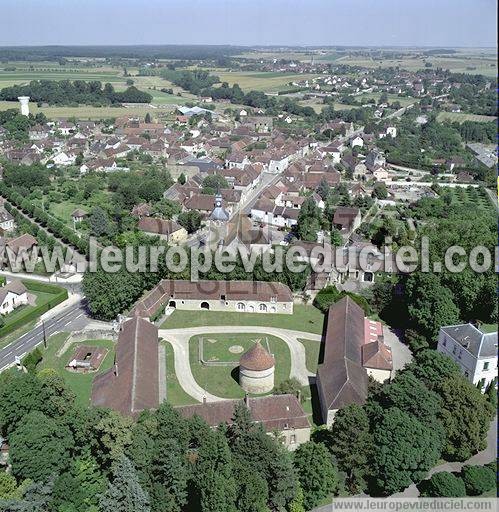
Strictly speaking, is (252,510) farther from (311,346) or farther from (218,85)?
(218,85)

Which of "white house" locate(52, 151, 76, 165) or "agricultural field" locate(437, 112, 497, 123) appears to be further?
"agricultural field" locate(437, 112, 497, 123)

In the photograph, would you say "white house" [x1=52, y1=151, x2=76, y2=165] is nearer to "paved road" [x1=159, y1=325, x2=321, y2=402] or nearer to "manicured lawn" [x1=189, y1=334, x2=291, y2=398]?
"paved road" [x1=159, y1=325, x2=321, y2=402]

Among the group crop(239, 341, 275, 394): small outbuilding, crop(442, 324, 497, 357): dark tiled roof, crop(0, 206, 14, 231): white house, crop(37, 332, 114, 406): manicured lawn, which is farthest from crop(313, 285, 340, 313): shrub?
crop(0, 206, 14, 231): white house

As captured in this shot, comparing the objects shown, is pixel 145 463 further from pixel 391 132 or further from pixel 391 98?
pixel 391 98

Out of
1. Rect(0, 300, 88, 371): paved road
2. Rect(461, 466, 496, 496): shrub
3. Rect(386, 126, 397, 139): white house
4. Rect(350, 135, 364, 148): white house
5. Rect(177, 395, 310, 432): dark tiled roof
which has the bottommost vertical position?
Rect(461, 466, 496, 496): shrub

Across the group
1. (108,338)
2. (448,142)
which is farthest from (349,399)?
(448,142)

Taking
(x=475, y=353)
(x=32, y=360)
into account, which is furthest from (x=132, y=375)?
(x=475, y=353)

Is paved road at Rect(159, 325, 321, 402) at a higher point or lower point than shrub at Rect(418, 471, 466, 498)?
higher
